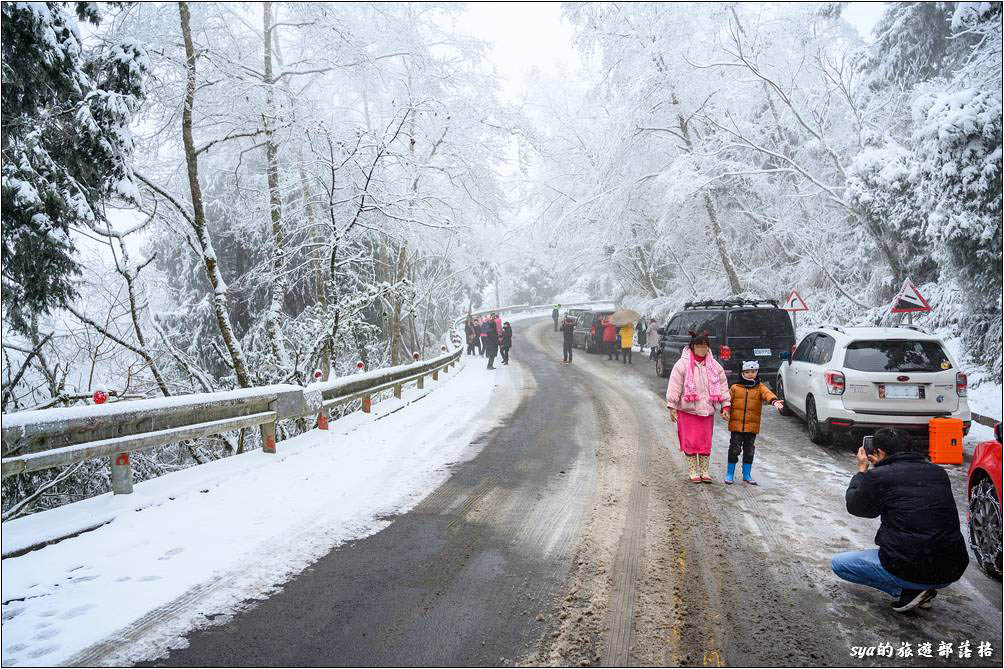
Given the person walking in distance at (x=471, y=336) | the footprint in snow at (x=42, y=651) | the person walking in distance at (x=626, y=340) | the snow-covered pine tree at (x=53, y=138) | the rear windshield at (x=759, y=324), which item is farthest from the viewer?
the person walking in distance at (x=471, y=336)

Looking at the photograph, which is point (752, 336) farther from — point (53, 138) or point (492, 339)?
point (53, 138)

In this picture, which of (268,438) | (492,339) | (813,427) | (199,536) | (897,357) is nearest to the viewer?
(199,536)

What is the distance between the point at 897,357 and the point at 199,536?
8.45 metres

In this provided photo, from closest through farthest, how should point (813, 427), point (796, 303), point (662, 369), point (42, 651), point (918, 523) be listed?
point (42, 651) < point (918, 523) < point (813, 427) < point (796, 303) < point (662, 369)

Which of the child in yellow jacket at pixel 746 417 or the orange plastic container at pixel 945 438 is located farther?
the orange plastic container at pixel 945 438

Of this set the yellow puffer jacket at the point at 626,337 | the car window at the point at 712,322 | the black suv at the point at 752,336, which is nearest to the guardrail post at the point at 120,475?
the black suv at the point at 752,336

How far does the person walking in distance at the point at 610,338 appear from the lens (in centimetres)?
2386

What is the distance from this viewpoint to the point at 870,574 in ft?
11.0

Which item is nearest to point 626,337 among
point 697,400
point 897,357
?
point 897,357

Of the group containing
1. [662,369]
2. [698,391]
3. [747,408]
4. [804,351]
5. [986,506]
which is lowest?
[662,369]

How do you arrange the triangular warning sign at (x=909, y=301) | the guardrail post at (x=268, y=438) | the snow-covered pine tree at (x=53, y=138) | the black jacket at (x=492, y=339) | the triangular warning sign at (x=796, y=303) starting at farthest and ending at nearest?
the black jacket at (x=492, y=339), the triangular warning sign at (x=796, y=303), the triangular warning sign at (x=909, y=301), the guardrail post at (x=268, y=438), the snow-covered pine tree at (x=53, y=138)

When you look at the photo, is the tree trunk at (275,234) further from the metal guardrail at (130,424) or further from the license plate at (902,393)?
the license plate at (902,393)

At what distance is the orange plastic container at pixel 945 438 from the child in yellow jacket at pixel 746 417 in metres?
2.43

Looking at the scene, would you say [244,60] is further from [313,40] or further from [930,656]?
[930,656]
